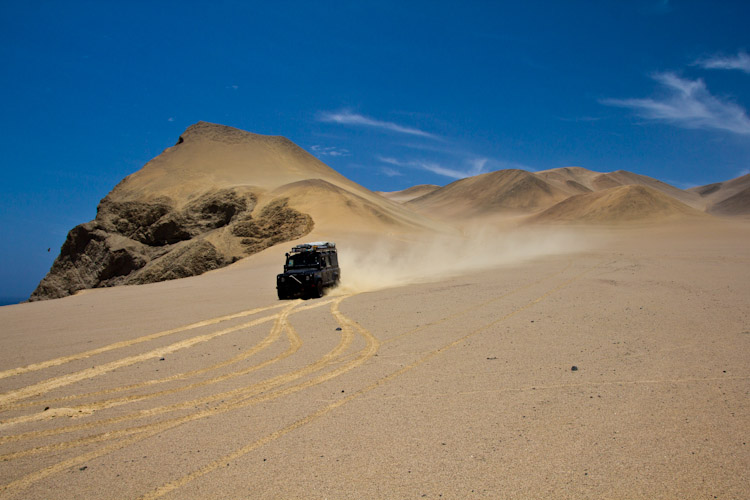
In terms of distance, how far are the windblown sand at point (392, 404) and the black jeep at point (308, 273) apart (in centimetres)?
534

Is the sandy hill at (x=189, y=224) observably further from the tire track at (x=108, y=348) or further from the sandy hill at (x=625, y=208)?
the sandy hill at (x=625, y=208)

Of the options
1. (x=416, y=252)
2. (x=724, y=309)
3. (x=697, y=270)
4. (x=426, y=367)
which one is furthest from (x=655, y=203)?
(x=426, y=367)

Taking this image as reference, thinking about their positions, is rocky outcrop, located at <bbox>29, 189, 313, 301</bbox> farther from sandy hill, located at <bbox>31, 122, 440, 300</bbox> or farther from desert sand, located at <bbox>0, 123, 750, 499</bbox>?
desert sand, located at <bbox>0, 123, 750, 499</bbox>

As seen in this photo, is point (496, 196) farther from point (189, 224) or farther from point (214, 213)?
point (189, 224)

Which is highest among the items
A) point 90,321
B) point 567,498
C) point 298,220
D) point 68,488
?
point 298,220

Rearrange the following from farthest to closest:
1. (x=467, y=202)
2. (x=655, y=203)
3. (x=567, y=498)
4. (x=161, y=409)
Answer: (x=467, y=202) < (x=655, y=203) < (x=161, y=409) < (x=567, y=498)

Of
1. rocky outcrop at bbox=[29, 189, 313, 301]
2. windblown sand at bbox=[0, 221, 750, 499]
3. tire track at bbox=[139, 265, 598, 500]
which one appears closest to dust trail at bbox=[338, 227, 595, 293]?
rocky outcrop at bbox=[29, 189, 313, 301]

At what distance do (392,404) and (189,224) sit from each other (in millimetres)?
52175

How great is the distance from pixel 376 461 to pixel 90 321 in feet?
38.8

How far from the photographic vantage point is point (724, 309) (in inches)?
450

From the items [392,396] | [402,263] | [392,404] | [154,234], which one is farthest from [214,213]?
[392,404]

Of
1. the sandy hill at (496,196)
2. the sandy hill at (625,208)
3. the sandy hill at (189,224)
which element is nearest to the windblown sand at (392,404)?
the sandy hill at (189,224)

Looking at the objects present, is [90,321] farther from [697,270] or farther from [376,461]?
[697,270]

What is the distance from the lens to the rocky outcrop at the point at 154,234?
45656 millimetres
